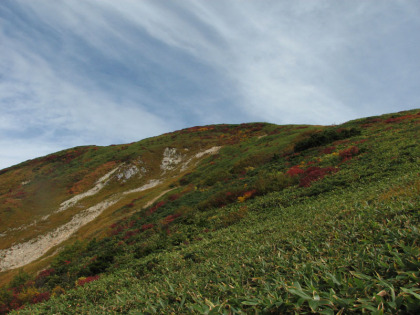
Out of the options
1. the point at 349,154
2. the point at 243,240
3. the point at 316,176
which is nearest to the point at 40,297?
the point at 243,240

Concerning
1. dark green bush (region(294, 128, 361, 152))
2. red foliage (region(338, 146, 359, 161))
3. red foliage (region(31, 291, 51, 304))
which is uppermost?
dark green bush (region(294, 128, 361, 152))

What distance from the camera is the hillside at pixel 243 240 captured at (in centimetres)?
279

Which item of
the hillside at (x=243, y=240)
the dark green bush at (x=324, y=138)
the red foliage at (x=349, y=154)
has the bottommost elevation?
the hillside at (x=243, y=240)

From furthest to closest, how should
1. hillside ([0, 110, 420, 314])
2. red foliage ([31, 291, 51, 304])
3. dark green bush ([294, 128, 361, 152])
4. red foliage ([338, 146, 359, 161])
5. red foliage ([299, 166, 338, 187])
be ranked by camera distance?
dark green bush ([294, 128, 361, 152])
red foliage ([338, 146, 359, 161])
red foliage ([299, 166, 338, 187])
red foliage ([31, 291, 51, 304])
hillside ([0, 110, 420, 314])

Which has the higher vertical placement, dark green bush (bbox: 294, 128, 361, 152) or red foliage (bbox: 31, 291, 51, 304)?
dark green bush (bbox: 294, 128, 361, 152)

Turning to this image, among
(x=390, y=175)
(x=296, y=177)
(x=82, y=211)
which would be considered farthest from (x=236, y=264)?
(x=82, y=211)

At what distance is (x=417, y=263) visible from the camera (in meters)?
2.52

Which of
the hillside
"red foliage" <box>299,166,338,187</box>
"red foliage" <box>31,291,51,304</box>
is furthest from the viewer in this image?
"red foliage" <box>299,166,338,187</box>

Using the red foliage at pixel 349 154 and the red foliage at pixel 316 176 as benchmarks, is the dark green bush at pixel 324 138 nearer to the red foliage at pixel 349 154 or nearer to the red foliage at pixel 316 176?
the red foliage at pixel 349 154

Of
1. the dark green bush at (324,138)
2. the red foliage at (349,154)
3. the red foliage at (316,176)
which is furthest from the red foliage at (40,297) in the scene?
the dark green bush at (324,138)

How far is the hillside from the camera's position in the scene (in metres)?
2.79

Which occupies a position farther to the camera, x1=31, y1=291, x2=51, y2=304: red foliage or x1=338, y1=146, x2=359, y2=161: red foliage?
x1=338, y1=146, x2=359, y2=161: red foliage

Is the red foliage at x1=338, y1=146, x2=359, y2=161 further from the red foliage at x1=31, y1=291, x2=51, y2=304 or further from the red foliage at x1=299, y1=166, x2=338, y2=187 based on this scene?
the red foliage at x1=31, y1=291, x2=51, y2=304

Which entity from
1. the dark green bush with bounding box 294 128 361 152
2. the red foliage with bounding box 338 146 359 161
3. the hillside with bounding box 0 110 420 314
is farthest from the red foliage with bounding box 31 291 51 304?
the dark green bush with bounding box 294 128 361 152
